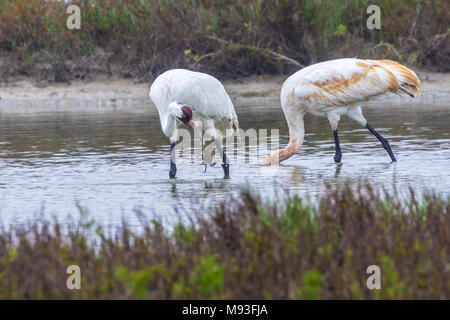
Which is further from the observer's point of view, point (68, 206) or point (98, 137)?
point (98, 137)

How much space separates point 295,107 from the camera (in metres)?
9.84

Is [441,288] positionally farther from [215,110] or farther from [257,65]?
[257,65]

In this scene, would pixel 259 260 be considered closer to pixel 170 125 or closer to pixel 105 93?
pixel 170 125

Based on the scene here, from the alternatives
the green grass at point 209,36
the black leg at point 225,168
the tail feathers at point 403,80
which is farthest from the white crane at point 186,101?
the green grass at point 209,36

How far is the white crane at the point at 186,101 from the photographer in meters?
8.58

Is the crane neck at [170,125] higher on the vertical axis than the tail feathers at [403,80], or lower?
lower

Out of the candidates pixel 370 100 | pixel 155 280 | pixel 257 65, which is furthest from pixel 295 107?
pixel 257 65

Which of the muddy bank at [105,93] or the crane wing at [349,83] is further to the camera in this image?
the muddy bank at [105,93]

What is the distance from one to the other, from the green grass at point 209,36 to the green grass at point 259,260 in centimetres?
1277

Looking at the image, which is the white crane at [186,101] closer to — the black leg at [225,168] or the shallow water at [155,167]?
the black leg at [225,168]

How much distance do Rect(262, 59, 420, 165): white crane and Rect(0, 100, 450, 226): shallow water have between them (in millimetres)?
333

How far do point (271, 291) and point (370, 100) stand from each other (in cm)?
645

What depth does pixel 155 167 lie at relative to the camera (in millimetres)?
9469

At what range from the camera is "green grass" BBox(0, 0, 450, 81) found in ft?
59.3
